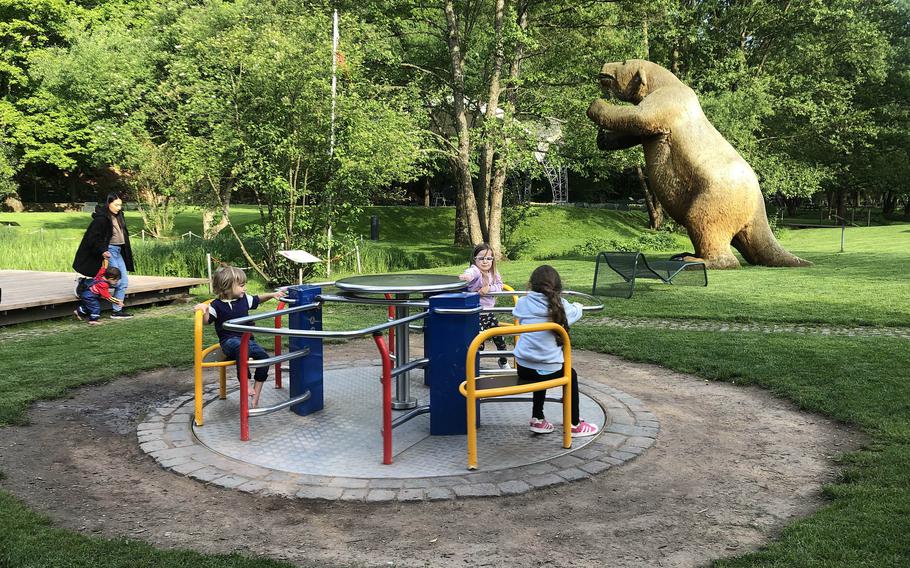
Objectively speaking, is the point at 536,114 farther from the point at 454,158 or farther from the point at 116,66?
the point at 116,66

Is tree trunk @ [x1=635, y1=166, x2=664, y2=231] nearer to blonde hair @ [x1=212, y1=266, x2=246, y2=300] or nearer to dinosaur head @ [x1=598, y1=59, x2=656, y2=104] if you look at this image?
dinosaur head @ [x1=598, y1=59, x2=656, y2=104]

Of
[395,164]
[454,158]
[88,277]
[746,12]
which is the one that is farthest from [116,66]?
[746,12]

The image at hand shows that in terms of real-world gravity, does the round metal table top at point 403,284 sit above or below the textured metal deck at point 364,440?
above

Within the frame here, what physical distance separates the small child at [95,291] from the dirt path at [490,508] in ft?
16.2

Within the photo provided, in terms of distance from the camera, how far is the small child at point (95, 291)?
32.9 ft

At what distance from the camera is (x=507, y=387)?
15.5 ft

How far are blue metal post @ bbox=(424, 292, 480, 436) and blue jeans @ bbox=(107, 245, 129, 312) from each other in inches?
271

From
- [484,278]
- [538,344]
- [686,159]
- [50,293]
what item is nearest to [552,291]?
[538,344]

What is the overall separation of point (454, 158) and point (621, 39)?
21.7ft

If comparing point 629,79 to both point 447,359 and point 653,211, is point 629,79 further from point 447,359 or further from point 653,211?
point 653,211

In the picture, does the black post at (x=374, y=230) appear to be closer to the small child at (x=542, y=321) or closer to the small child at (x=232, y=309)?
the small child at (x=232, y=309)

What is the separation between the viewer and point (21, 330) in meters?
9.37

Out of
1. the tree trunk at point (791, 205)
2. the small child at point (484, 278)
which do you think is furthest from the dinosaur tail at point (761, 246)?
the tree trunk at point (791, 205)

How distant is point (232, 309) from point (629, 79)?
40.2 feet
